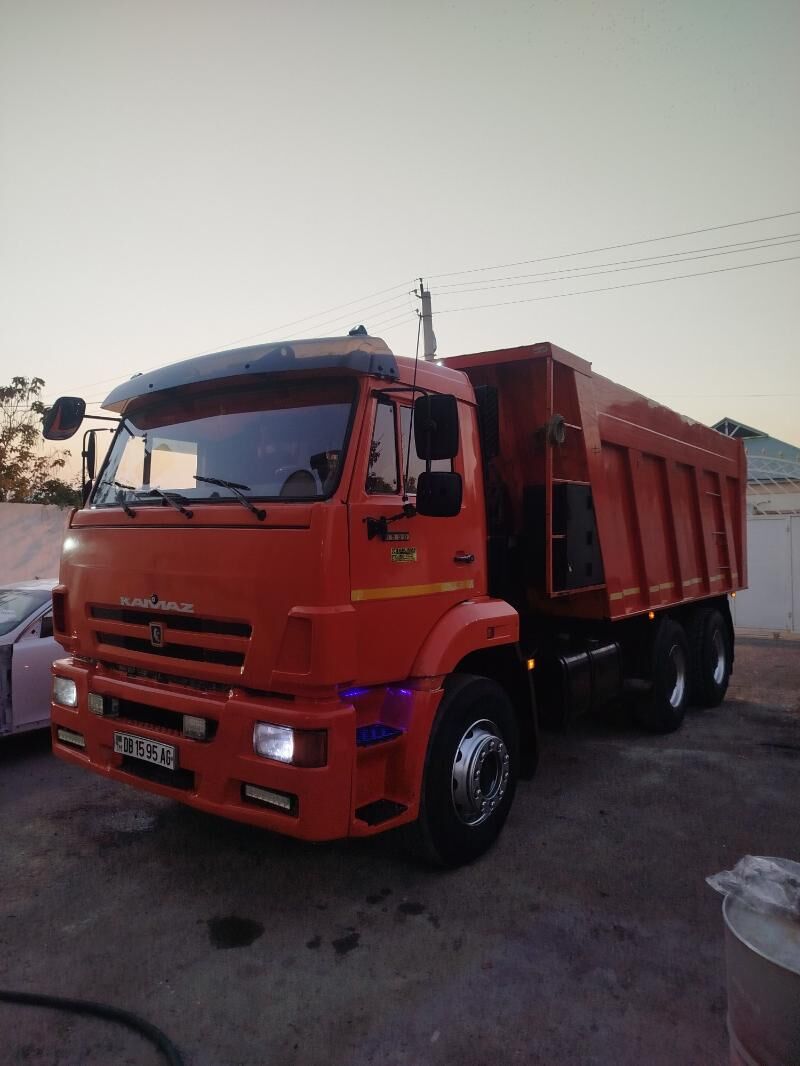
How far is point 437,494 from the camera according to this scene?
134 inches

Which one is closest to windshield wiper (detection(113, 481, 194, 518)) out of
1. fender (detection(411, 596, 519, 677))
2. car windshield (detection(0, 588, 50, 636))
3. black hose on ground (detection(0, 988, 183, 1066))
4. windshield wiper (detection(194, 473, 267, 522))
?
windshield wiper (detection(194, 473, 267, 522))

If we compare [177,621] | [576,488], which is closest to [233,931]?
[177,621]

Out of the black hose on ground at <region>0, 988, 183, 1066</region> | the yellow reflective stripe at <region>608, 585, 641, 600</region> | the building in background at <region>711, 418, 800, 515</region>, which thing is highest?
the building in background at <region>711, 418, 800, 515</region>

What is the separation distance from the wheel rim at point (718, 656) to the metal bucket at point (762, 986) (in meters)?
6.24

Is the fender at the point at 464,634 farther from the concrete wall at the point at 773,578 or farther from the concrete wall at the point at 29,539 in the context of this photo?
the concrete wall at the point at 29,539

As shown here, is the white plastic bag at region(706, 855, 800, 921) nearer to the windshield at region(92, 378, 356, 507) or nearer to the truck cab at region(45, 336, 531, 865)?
the truck cab at region(45, 336, 531, 865)

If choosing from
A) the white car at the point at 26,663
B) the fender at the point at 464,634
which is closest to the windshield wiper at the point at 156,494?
the fender at the point at 464,634

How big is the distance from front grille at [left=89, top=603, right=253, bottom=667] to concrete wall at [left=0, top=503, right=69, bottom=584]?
1128cm

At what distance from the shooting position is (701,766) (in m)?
5.66

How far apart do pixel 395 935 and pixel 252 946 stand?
0.66 meters

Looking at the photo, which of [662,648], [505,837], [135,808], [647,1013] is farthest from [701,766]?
[135,808]

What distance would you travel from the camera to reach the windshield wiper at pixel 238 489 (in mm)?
3229

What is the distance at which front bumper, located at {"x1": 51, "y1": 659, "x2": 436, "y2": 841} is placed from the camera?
304 centimetres

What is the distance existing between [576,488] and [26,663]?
4.37 m
